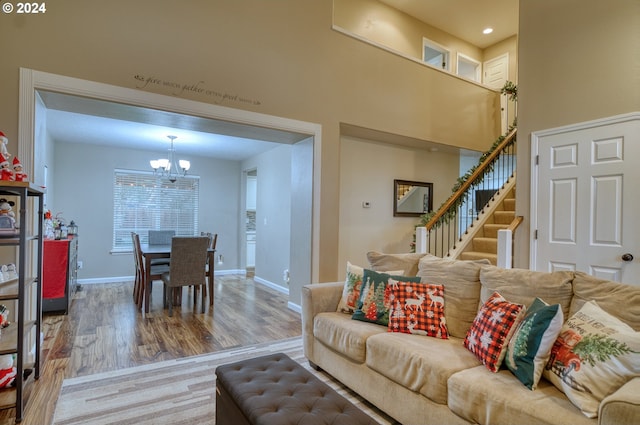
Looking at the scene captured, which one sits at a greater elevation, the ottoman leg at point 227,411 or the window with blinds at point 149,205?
the window with blinds at point 149,205

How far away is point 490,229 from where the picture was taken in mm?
4770

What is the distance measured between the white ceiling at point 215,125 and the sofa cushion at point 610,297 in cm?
317

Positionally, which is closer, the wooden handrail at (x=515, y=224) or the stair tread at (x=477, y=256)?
the wooden handrail at (x=515, y=224)

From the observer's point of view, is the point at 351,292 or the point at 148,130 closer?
the point at 351,292

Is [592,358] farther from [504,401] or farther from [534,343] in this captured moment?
[504,401]

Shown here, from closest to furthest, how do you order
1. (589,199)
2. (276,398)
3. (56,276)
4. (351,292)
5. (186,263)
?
(276,398), (351,292), (589,199), (56,276), (186,263)

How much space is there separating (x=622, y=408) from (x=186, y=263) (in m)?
4.07

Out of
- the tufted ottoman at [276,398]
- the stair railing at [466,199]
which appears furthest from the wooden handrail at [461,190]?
the tufted ottoman at [276,398]

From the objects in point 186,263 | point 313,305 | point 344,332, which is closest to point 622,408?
point 344,332

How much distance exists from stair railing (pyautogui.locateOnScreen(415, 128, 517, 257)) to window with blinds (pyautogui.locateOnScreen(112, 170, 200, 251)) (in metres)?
4.68

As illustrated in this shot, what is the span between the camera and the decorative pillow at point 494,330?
1729mm

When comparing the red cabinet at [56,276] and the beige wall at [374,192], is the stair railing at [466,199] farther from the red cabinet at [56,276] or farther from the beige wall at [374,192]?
the red cabinet at [56,276]

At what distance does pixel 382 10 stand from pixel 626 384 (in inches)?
227

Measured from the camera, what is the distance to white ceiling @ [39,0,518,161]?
3730 mm
